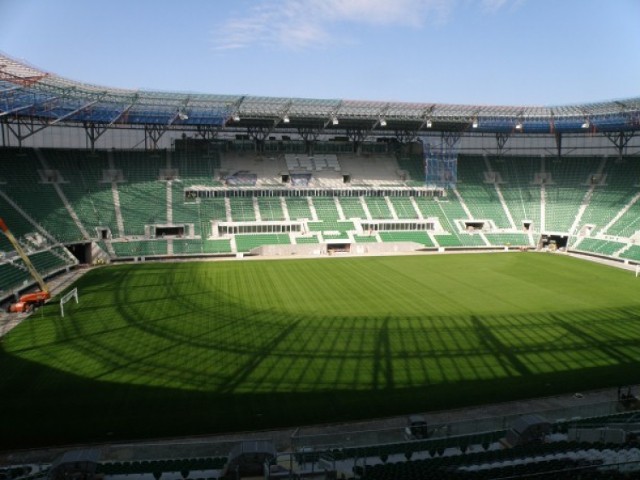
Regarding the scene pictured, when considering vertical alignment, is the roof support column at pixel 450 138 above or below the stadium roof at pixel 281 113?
above

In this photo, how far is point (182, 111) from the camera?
146 ft

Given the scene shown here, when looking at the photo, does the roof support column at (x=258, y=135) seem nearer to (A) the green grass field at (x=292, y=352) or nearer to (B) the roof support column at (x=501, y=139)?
(A) the green grass field at (x=292, y=352)

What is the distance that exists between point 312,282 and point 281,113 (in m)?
21.0

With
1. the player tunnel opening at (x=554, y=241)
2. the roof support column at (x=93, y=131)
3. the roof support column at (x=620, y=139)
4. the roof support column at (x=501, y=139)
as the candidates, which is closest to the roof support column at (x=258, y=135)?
the roof support column at (x=93, y=131)

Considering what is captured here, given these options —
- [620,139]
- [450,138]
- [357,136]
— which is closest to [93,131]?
[357,136]

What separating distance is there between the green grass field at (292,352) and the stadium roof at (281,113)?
612 inches

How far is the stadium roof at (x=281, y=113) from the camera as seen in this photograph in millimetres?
37906

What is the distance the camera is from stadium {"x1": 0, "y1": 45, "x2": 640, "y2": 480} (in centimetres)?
1134

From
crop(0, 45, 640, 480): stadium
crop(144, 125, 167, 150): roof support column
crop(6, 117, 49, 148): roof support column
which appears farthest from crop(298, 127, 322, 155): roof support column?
crop(6, 117, 49, 148): roof support column

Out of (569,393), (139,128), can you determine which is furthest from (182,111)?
(569,393)

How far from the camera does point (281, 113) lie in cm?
4638

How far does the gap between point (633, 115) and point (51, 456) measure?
163 feet

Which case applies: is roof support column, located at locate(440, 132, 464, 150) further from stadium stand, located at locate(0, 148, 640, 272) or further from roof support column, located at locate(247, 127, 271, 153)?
roof support column, located at locate(247, 127, 271, 153)

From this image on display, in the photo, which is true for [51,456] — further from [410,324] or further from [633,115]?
[633,115]
